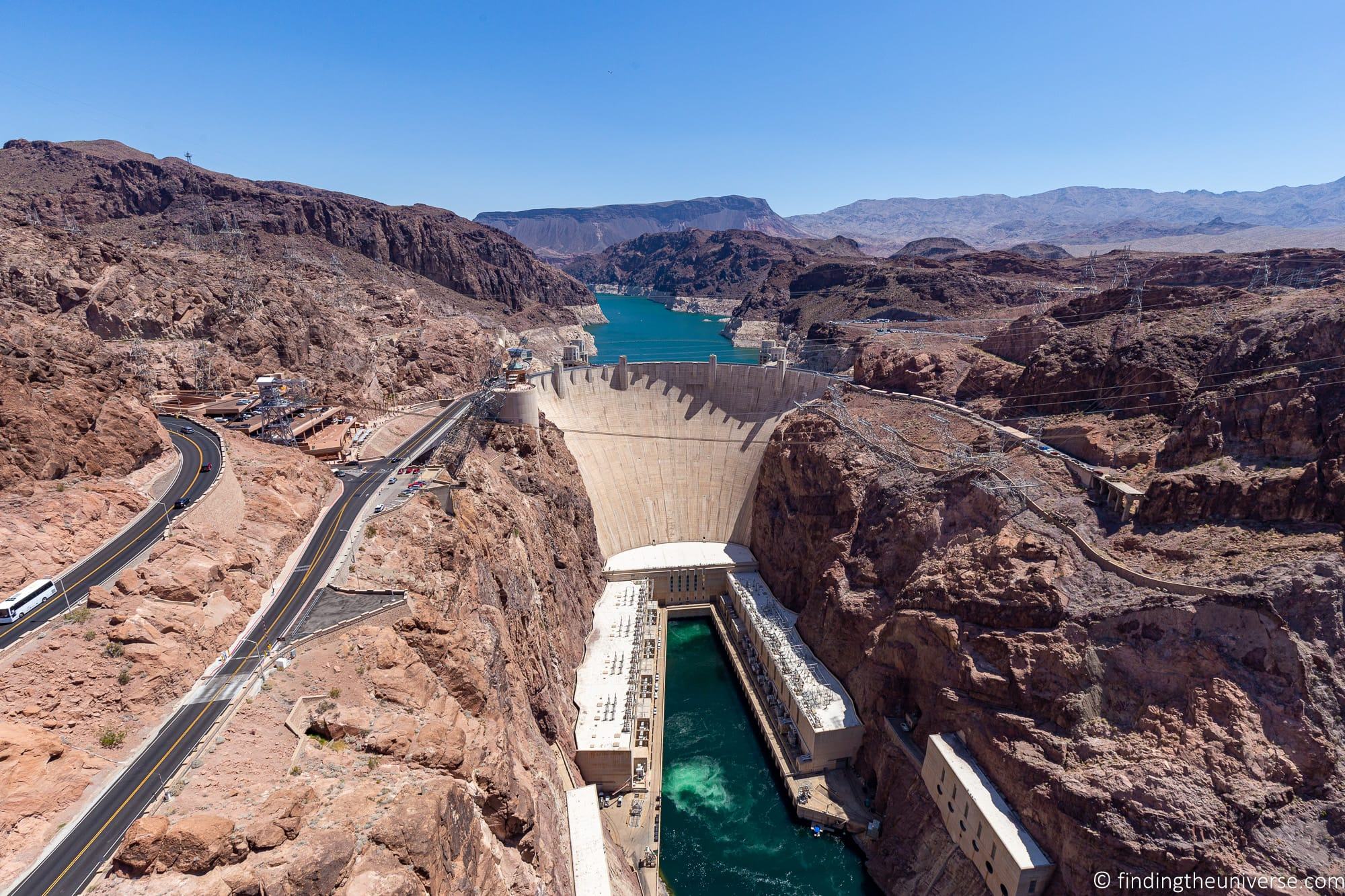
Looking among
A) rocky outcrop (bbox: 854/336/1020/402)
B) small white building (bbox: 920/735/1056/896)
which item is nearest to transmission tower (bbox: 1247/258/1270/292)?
rocky outcrop (bbox: 854/336/1020/402)

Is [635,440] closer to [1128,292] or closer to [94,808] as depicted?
[1128,292]

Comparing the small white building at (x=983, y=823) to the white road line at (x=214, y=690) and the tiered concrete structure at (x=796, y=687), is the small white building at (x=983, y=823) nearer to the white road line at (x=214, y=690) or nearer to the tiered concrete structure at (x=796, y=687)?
the tiered concrete structure at (x=796, y=687)

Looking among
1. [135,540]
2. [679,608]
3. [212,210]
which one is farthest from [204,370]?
[212,210]

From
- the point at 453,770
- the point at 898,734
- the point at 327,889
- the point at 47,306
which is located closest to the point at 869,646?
the point at 898,734

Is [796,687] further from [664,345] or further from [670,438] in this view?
[664,345]

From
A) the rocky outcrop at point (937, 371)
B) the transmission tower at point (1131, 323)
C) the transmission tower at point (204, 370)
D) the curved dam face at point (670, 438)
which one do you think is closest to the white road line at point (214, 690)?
the transmission tower at point (204, 370)

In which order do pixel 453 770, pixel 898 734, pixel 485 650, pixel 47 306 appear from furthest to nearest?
pixel 47 306 → pixel 898 734 → pixel 485 650 → pixel 453 770
